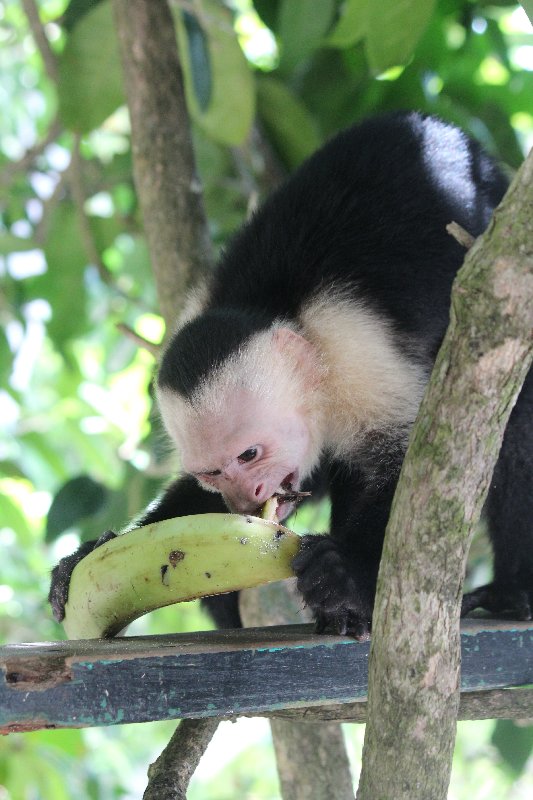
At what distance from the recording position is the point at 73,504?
2742 mm

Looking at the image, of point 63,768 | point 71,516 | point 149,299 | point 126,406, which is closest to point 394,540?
point 71,516

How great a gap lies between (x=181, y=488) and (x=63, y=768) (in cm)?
98

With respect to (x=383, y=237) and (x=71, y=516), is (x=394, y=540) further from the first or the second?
(x=71, y=516)

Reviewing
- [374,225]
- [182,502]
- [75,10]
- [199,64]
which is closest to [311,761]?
[182,502]

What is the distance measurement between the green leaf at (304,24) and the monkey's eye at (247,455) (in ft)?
4.39

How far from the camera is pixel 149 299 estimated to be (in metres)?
3.82

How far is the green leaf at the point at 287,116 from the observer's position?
2.97m

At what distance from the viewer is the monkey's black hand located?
81.7 inches

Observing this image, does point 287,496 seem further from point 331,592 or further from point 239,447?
point 331,592

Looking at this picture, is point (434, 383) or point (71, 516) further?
point (71, 516)

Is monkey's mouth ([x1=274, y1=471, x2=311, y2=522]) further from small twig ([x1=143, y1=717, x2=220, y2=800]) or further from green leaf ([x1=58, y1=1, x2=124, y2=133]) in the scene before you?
green leaf ([x1=58, y1=1, x2=124, y2=133])

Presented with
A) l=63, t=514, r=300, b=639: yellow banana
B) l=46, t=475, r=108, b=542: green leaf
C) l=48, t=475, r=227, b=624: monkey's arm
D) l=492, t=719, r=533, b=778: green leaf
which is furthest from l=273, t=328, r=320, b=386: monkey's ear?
l=492, t=719, r=533, b=778: green leaf

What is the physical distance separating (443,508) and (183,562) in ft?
1.76

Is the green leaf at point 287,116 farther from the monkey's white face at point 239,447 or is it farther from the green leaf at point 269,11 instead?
the monkey's white face at point 239,447
